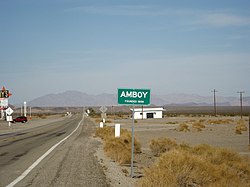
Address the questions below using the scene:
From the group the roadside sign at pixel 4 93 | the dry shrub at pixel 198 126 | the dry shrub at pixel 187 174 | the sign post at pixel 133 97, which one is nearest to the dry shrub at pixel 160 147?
the dry shrub at pixel 187 174

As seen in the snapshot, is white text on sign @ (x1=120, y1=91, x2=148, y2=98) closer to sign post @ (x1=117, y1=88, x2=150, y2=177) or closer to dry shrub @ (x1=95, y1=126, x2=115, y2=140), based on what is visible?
sign post @ (x1=117, y1=88, x2=150, y2=177)

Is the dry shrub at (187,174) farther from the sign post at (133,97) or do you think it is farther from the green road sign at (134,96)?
the green road sign at (134,96)

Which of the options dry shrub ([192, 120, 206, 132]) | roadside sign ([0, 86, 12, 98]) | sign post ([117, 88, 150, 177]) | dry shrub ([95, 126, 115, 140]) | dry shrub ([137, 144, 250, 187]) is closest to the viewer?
dry shrub ([137, 144, 250, 187])

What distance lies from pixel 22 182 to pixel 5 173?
2030 millimetres

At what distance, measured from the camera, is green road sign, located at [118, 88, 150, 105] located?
1171 centimetres

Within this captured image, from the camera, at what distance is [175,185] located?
9719 millimetres

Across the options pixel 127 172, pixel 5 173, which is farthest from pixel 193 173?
pixel 5 173

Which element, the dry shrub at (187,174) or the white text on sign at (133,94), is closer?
the dry shrub at (187,174)

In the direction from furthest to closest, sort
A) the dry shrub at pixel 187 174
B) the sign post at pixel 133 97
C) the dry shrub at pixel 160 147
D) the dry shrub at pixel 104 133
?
the dry shrub at pixel 104 133
the dry shrub at pixel 160 147
the sign post at pixel 133 97
the dry shrub at pixel 187 174

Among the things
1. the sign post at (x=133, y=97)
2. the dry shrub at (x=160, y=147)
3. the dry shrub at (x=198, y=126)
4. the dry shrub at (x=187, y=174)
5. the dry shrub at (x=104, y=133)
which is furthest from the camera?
the dry shrub at (x=198, y=126)

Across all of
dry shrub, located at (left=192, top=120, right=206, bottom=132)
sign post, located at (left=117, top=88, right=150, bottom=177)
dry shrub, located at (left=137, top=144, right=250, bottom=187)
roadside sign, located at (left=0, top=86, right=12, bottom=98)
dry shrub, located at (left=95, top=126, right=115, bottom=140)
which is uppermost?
roadside sign, located at (left=0, top=86, right=12, bottom=98)

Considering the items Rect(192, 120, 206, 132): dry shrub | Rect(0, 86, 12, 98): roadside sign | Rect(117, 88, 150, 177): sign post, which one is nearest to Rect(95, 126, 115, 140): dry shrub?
Rect(192, 120, 206, 132): dry shrub

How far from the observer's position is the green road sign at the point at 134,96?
11.7m

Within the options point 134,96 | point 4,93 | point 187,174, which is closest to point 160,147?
point 134,96
